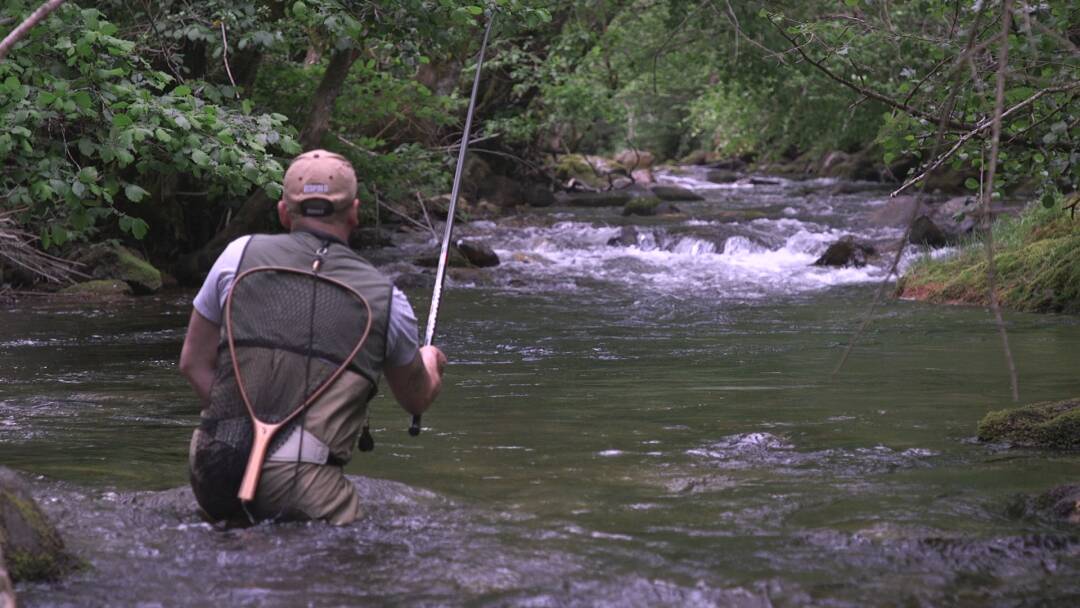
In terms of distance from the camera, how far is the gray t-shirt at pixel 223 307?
3.99m

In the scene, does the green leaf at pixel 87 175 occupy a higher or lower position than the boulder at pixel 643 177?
higher

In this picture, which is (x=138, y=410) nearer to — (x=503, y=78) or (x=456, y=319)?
(x=456, y=319)

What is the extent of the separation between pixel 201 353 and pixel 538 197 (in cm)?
2602

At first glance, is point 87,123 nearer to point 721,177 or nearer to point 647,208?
point 647,208

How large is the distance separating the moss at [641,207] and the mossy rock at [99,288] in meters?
13.9

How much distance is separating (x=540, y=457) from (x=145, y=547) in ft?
7.05

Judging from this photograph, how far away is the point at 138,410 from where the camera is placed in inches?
287

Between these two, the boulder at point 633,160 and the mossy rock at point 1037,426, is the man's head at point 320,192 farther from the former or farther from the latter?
the boulder at point 633,160

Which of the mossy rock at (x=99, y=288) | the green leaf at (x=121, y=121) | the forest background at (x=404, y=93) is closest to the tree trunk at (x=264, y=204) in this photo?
the forest background at (x=404, y=93)

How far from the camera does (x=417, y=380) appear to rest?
4.21m

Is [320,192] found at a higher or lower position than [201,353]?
higher

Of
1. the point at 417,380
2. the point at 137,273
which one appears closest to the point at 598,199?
the point at 137,273

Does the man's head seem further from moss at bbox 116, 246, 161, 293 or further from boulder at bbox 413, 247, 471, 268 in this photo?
boulder at bbox 413, 247, 471, 268

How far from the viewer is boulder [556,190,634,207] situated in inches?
1172
